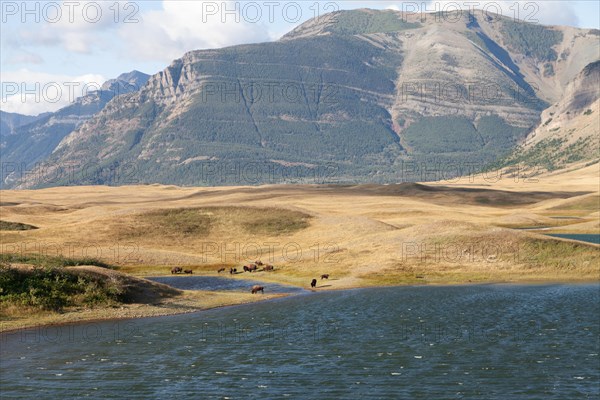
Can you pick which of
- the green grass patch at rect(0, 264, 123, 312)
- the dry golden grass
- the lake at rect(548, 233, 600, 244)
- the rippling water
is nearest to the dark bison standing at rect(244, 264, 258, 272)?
the dry golden grass

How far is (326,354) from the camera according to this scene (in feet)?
175

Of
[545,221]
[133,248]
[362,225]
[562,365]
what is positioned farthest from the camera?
[545,221]

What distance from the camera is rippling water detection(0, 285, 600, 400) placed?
44844 mm

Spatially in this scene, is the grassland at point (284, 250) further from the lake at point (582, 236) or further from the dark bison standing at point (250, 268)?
the lake at point (582, 236)

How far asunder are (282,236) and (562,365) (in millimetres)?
86911

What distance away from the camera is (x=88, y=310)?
68062mm

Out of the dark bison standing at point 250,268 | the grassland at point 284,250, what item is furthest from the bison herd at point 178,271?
the dark bison standing at point 250,268

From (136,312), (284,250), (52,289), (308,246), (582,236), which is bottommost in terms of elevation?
(582,236)

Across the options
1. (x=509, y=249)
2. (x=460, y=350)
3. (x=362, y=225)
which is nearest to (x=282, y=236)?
(x=362, y=225)

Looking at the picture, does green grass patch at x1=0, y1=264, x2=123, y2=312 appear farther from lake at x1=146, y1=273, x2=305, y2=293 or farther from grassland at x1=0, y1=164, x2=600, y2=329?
lake at x1=146, y1=273, x2=305, y2=293

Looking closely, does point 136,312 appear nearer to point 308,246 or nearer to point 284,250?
point 284,250

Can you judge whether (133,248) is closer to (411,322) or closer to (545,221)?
(411,322)

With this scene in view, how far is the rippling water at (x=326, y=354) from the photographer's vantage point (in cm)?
4484

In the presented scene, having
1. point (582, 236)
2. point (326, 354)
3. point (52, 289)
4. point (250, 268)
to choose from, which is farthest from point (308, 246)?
point (326, 354)
